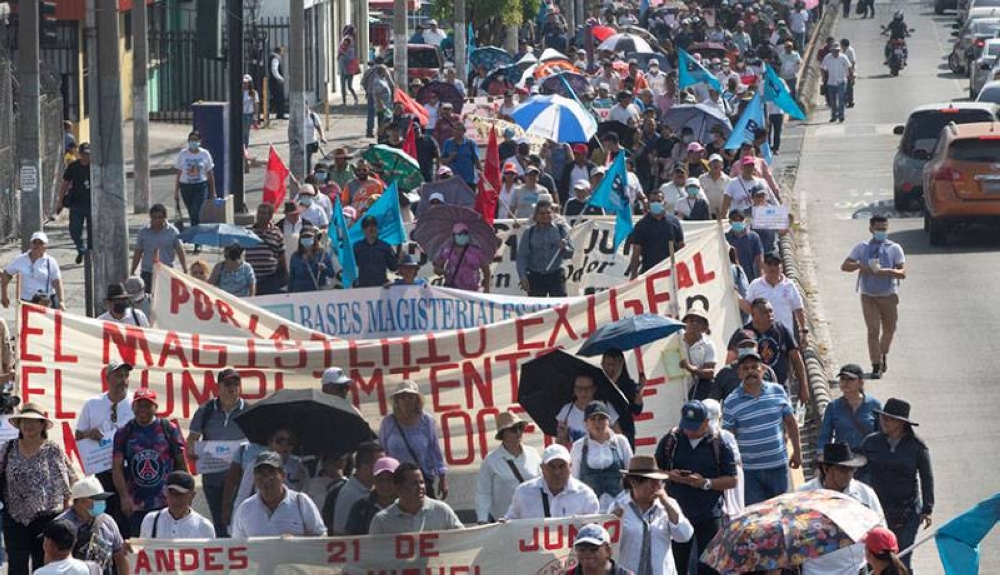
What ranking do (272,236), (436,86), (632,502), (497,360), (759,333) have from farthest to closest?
(436,86) < (272,236) < (759,333) < (497,360) < (632,502)

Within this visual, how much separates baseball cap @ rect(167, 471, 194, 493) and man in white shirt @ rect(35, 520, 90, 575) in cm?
91

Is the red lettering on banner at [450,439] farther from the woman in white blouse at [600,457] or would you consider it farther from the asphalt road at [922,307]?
the asphalt road at [922,307]

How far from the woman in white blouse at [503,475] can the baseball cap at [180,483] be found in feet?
5.68

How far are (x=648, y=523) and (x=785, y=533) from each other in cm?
155

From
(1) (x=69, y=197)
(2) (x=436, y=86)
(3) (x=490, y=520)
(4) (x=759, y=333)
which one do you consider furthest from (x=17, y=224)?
(3) (x=490, y=520)

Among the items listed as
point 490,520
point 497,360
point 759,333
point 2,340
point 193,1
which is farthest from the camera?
point 193,1

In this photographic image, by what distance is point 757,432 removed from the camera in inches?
562

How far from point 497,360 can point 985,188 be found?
15779 mm

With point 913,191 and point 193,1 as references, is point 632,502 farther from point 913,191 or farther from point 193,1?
point 193,1

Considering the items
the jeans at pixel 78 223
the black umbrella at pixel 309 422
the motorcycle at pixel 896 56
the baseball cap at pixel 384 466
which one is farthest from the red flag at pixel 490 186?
the motorcycle at pixel 896 56

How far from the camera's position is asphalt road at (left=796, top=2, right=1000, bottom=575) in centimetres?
1788

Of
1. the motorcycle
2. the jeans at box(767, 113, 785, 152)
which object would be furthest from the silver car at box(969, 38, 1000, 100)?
the jeans at box(767, 113, 785, 152)

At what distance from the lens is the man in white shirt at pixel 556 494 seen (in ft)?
40.6

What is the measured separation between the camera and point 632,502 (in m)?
12.2
